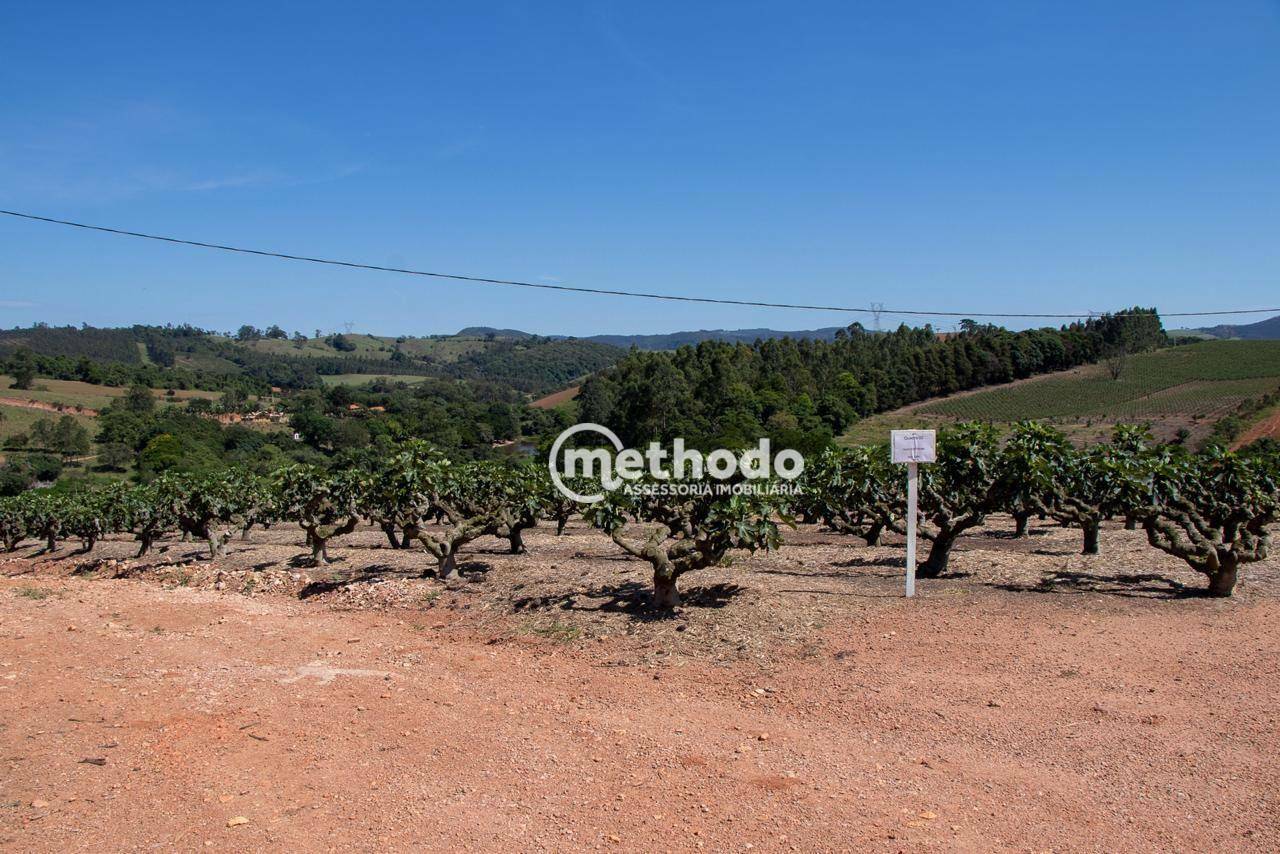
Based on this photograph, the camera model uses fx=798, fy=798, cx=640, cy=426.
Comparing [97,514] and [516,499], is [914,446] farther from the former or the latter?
[97,514]

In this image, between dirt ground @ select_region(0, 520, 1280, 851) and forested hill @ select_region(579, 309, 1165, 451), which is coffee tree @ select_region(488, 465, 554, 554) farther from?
forested hill @ select_region(579, 309, 1165, 451)

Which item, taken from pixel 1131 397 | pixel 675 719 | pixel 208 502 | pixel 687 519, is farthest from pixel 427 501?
pixel 1131 397

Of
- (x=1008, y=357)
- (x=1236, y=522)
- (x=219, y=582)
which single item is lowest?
(x=219, y=582)

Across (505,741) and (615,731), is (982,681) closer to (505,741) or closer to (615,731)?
(615,731)

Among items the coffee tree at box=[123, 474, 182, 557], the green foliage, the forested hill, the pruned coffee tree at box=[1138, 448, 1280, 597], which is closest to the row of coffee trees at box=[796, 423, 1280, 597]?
the pruned coffee tree at box=[1138, 448, 1280, 597]

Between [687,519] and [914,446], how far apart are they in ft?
12.5

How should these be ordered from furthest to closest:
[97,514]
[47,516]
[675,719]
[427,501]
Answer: [47,516], [97,514], [427,501], [675,719]

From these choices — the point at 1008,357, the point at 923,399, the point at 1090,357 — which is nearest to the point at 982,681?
the point at 923,399

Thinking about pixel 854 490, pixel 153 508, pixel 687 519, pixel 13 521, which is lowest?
pixel 13 521

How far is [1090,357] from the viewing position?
356ft

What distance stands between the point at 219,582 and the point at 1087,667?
18242mm

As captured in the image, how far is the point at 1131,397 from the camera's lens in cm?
8244

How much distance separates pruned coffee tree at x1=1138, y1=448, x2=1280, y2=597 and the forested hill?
3345 centimetres

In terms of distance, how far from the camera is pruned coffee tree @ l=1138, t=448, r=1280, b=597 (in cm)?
1205
